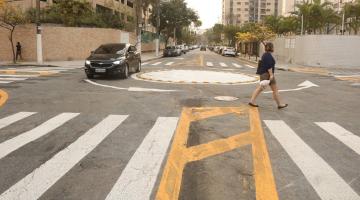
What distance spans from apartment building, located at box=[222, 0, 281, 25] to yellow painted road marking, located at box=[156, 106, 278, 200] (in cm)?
16426

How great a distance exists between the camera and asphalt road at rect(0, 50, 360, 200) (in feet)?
15.6

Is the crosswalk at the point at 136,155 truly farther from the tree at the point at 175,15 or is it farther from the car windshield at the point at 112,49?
the tree at the point at 175,15

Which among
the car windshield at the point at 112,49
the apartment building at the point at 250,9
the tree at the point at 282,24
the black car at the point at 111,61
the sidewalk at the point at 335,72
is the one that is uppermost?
the apartment building at the point at 250,9

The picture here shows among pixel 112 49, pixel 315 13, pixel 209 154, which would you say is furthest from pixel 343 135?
pixel 315 13

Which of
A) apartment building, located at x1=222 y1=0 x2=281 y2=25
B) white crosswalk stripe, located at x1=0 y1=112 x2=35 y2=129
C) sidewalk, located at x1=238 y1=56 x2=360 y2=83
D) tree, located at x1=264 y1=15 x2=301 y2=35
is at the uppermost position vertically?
apartment building, located at x1=222 y1=0 x2=281 y2=25

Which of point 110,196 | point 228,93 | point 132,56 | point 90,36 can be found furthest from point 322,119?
point 90,36

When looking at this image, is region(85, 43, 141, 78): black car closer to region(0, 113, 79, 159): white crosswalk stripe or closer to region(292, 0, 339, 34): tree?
region(0, 113, 79, 159): white crosswalk stripe

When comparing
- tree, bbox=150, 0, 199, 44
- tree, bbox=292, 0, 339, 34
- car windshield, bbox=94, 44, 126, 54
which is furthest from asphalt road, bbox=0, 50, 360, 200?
tree, bbox=150, 0, 199, 44

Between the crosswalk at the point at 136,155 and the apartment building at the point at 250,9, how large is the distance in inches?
6460

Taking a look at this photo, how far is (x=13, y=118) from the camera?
8859mm

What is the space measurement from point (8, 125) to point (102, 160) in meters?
3.37

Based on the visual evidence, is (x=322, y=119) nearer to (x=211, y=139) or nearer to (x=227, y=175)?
(x=211, y=139)

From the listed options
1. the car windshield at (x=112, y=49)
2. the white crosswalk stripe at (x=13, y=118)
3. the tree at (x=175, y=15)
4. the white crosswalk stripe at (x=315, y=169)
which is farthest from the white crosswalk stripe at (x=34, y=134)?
the tree at (x=175, y=15)

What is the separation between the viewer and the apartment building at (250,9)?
17112 centimetres
